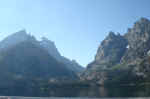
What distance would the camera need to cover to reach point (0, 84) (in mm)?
196750

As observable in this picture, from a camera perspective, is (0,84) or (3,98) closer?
(3,98)

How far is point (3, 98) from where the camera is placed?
26203mm

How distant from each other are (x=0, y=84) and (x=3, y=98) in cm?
18809
